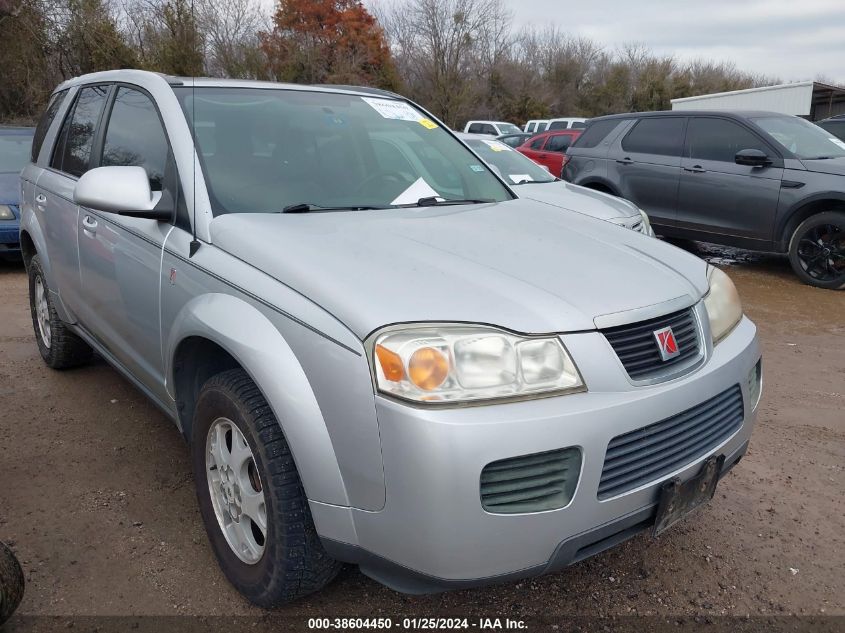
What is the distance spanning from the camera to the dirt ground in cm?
233

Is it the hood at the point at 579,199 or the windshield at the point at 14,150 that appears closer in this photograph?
the hood at the point at 579,199

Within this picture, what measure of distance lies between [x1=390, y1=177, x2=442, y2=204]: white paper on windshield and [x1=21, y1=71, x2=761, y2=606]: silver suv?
14 millimetres

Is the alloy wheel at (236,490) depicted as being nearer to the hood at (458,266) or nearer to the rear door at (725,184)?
the hood at (458,266)

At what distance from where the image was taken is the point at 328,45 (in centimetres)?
3325

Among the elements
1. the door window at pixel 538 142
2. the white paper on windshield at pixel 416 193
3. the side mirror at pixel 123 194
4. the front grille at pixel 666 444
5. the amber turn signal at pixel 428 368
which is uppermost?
the side mirror at pixel 123 194

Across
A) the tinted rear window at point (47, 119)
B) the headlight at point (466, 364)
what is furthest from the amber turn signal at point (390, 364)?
the tinted rear window at point (47, 119)

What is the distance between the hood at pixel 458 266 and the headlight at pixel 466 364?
0.12 ft

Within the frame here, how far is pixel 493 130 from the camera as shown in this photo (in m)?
25.7

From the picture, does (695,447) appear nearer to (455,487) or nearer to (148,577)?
(455,487)

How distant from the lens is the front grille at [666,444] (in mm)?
1856

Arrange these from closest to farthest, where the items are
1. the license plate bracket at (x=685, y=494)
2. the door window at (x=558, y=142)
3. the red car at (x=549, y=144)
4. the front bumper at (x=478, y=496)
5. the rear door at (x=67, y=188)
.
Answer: the front bumper at (x=478, y=496), the license plate bracket at (x=685, y=494), the rear door at (x=67, y=188), the red car at (x=549, y=144), the door window at (x=558, y=142)

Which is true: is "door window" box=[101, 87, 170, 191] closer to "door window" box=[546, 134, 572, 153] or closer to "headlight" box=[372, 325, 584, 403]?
"headlight" box=[372, 325, 584, 403]

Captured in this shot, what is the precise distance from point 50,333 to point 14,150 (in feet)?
17.4

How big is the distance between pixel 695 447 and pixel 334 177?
5.54 ft
